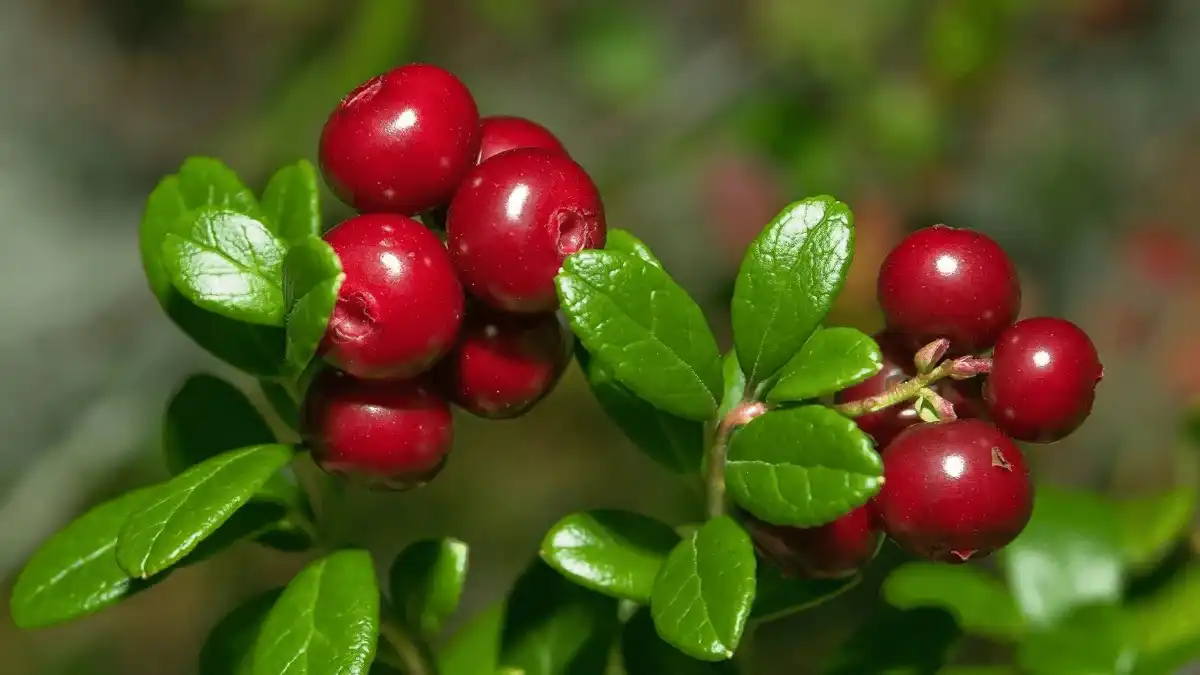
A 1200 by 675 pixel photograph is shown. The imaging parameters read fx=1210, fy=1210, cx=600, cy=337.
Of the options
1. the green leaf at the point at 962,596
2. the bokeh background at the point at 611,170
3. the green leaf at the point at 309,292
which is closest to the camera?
the green leaf at the point at 309,292

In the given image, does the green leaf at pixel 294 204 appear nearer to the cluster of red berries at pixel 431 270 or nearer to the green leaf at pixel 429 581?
the cluster of red berries at pixel 431 270

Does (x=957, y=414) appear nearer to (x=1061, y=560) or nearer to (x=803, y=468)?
(x=803, y=468)

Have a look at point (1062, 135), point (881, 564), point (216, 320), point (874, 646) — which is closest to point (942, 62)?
point (1062, 135)

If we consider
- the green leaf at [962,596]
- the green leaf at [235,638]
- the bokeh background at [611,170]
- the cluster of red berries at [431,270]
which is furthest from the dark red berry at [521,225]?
the bokeh background at [611,170]

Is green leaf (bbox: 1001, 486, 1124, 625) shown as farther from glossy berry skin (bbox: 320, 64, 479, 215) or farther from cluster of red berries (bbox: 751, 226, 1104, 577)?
glossy berry skin (bbox: 320, 64, 479, 215)

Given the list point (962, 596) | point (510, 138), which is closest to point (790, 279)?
point (510, 138)

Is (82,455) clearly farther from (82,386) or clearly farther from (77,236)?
(77,236)
